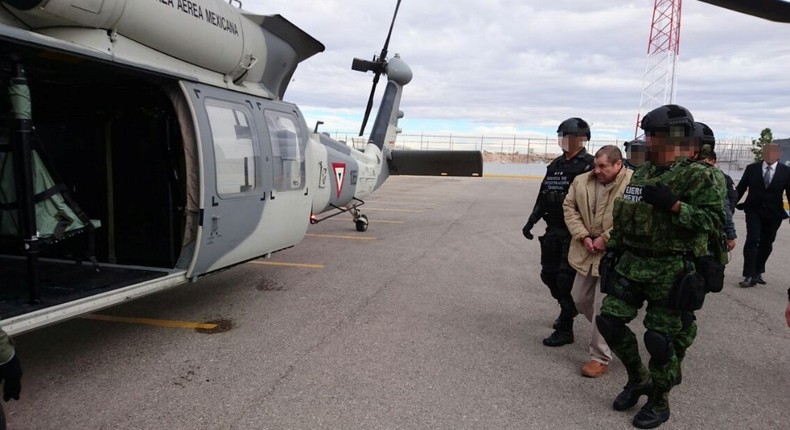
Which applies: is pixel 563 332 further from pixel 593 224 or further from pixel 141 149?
pixel 141 149

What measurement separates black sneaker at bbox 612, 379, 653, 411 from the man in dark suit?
167 inches

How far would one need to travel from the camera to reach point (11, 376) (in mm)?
2277

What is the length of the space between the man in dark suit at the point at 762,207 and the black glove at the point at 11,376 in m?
7.19

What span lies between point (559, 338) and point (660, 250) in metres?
1.56

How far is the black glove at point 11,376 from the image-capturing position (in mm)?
2256

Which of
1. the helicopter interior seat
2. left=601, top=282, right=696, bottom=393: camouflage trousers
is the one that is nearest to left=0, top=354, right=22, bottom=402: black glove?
the helicopter interior seat

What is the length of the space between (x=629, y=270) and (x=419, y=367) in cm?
162

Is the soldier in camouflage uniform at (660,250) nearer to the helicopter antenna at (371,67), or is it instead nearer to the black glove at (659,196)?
the black glove at (659,196)

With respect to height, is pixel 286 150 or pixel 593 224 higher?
pixel 286 150

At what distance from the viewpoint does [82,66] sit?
3639 millimetres

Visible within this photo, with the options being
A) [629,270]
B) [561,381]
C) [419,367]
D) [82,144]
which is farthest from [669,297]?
[82,144]

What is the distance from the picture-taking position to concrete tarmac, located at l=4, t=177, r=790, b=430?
3102 millimetres

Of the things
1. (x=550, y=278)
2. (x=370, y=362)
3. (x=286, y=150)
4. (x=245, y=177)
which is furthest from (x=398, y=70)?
(x=370, y=362)

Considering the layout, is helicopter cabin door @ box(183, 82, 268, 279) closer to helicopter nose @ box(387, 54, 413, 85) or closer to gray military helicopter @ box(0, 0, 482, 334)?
gray military helicopter @ box(0, 0, 482, 334)
